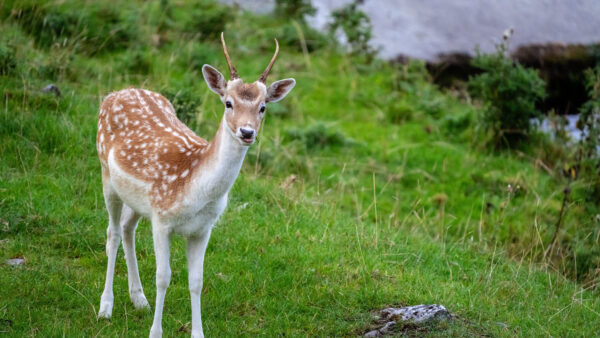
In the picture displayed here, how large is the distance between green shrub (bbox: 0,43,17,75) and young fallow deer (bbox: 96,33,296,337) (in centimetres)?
323

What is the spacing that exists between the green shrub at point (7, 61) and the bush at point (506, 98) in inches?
253

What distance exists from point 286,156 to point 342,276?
118 inches

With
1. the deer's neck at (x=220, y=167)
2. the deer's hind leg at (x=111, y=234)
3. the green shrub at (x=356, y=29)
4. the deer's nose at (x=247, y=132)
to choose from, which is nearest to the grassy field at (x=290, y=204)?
the deer's hind leg at (x=111, y=234)

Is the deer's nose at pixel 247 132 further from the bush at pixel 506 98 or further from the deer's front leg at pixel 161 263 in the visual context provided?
the bush at pixel 506 98

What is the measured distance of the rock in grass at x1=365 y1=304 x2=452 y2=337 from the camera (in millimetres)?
5633

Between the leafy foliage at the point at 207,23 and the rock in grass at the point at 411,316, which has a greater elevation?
the leafy foliage at the point at 207,23

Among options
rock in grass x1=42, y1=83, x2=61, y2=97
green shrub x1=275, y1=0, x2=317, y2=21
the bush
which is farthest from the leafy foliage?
the bush

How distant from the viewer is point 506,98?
10680 mm

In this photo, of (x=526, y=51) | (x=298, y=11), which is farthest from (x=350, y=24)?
(x=526, y=51)

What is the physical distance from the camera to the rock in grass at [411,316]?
5.63 meters

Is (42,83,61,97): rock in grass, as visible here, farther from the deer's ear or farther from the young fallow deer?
the deer's ear

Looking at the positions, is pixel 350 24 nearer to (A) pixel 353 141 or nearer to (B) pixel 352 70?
(B) pixel 352 70

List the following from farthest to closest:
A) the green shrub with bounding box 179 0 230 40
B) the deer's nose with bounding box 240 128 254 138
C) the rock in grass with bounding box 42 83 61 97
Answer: the green shrub with bounding box 179 0 230 40 → the rock in grass with bounding box 42 83 61 97 → the deer's nose with bounding box 240 128 254 138

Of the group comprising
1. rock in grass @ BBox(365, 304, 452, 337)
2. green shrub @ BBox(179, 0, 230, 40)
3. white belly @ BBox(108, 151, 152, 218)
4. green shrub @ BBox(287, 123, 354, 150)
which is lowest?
green shrub @ BBox(287, 123, 354, 150)
